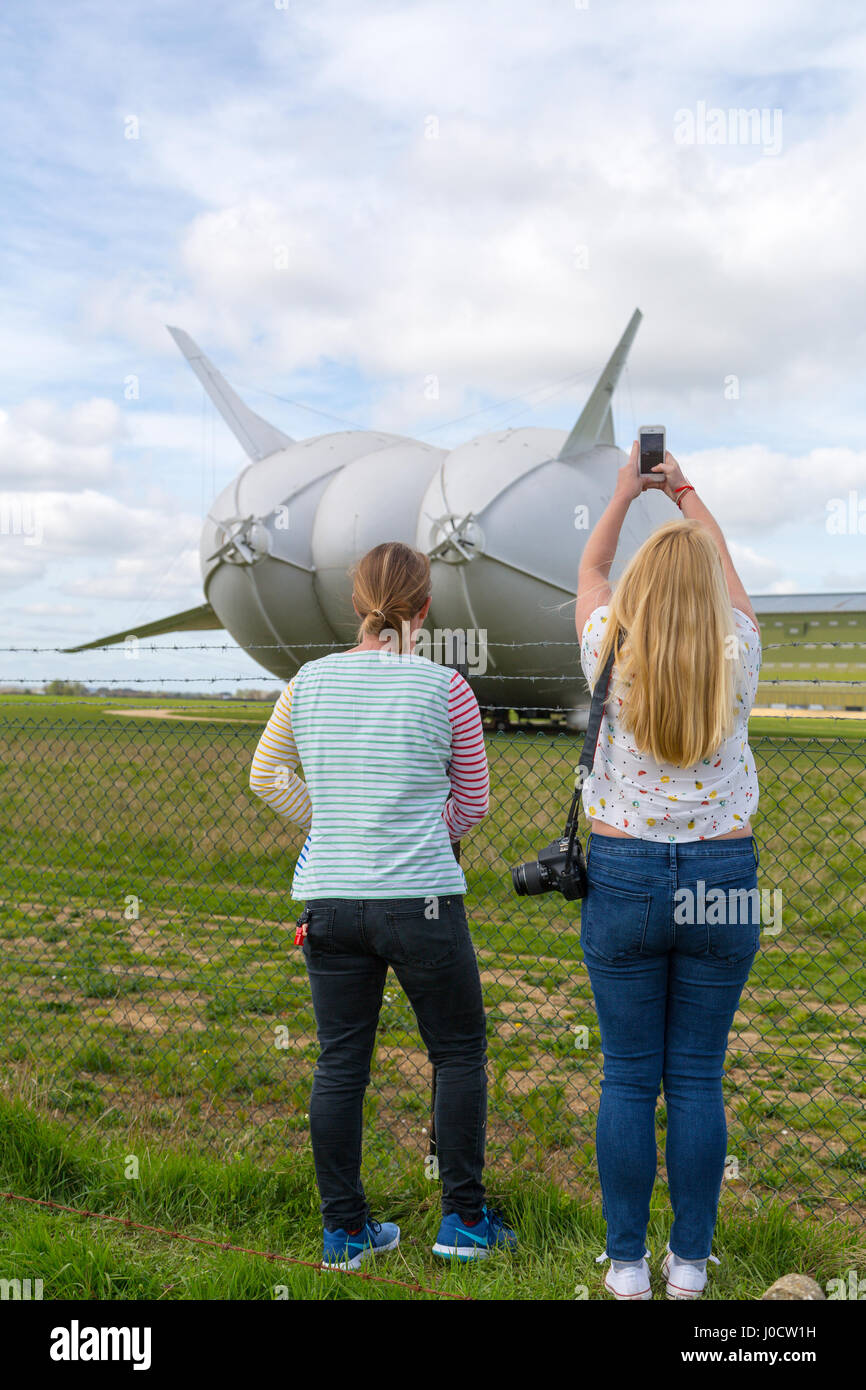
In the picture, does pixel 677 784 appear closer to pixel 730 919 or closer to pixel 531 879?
pixel 730 919

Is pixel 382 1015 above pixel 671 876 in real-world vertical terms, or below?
below

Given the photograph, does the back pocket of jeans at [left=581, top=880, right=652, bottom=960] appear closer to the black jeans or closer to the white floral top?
the white floral top

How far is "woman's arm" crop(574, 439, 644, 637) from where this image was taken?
281 cm

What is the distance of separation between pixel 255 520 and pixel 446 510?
15.3 feet

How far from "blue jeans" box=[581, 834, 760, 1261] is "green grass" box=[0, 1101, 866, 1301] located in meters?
0.37

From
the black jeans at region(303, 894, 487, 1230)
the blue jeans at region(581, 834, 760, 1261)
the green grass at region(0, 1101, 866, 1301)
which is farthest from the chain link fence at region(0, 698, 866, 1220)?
the blue jeans at region(581, 834, 760, 1261)

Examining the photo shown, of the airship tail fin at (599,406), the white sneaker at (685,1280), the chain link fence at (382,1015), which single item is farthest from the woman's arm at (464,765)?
the airship tail fin at (599,406)

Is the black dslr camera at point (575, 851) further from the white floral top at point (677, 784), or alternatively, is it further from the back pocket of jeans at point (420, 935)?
the back pocket of jeans at point (420, 935)

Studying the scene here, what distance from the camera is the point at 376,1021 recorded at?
2891 mm

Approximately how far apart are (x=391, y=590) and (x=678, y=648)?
833mm

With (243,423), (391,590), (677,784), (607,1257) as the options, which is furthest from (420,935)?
(243,423)

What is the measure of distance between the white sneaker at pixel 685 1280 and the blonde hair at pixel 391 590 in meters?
1.76
